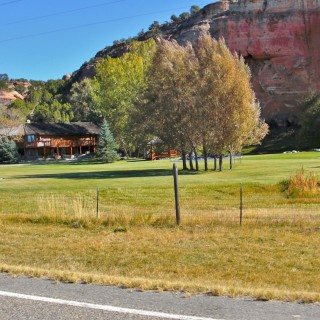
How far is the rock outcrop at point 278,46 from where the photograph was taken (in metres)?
87.8

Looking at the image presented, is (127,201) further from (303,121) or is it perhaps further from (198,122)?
(303,121)

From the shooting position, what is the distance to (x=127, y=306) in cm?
603

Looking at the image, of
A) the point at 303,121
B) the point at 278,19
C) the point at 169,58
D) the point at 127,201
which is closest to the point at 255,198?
the point at 127,201

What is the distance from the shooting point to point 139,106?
138ft

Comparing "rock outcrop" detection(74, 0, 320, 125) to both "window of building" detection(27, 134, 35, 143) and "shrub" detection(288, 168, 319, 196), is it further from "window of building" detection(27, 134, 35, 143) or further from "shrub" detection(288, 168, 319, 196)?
"shrub" detection(288, 168, 319, 196)

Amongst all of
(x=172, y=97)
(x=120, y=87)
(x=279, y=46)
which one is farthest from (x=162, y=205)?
(x=279, y=46)

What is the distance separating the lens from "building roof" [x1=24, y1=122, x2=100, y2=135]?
83363 millimetres

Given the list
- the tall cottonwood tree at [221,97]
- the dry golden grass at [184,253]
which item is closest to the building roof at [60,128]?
the tall cottonwood tree at [221,97]

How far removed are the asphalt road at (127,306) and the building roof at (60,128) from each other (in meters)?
78.4

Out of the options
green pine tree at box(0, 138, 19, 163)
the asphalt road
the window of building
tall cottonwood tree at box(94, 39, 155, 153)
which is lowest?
the asphalt road

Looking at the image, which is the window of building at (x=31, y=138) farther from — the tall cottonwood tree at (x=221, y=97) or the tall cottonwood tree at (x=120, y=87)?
the tall cottonwood tree at (x=221, y=97)

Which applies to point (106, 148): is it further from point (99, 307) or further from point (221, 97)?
point (99, 307)

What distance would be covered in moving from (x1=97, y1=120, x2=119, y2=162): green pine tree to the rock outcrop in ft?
116

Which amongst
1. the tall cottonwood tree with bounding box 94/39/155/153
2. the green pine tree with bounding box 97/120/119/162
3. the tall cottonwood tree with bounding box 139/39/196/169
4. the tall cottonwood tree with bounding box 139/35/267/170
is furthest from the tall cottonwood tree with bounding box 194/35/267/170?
the tall cottonwood tree with bounding box 94/39/155/153
